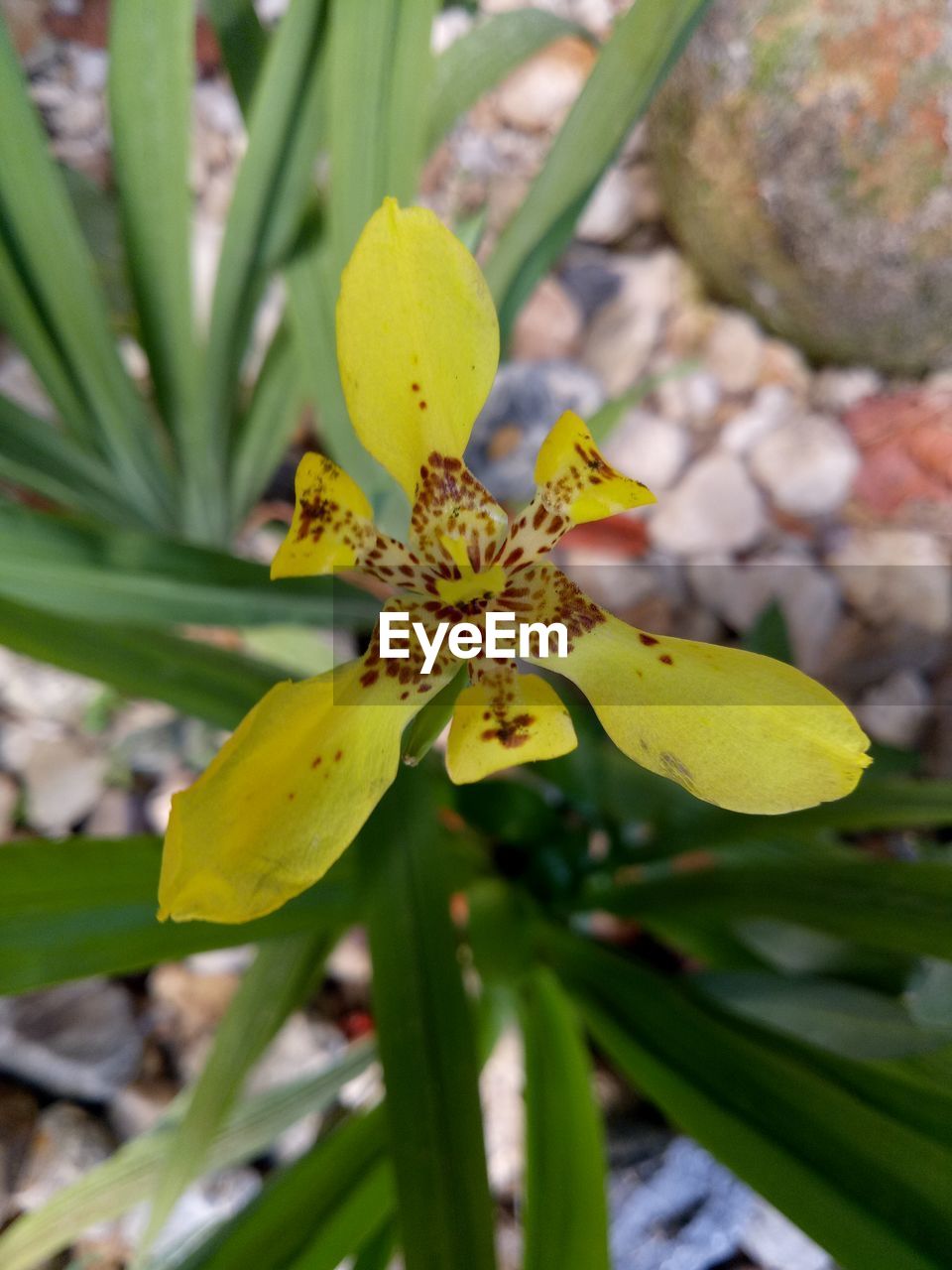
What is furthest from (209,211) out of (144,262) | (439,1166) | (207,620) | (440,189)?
(439,1166)

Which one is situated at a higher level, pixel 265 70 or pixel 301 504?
pixel 265 70

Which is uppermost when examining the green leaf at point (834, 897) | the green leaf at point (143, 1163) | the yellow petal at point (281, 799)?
the yellow petal at point (281, 799)

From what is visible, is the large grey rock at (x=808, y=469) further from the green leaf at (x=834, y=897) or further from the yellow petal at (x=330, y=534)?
the yellow petal at (x=330, y=534)

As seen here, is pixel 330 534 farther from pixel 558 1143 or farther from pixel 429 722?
pixel 558 1143

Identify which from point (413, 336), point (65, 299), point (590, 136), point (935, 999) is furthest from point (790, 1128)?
point (65, 299)

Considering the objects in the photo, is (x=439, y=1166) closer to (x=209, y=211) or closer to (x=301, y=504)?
(x=301, y=504)

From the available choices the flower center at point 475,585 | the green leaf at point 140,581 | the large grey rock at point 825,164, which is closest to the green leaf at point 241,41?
the green leaf at point 140,581
